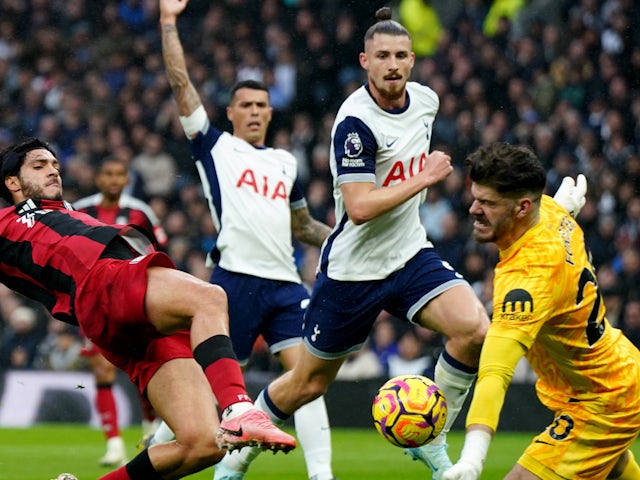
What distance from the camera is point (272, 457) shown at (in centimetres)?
1028

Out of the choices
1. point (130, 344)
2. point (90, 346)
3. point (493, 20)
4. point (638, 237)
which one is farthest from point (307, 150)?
point (130, 344)

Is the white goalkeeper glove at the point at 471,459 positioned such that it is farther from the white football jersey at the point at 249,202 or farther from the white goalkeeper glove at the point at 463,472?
the white football jersey at the point at 249,202

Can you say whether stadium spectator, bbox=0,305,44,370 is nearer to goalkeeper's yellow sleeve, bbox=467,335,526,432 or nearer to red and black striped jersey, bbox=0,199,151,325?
red and black striped jersey, bbox=0,199,151,325

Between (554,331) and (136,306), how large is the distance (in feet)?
6.35

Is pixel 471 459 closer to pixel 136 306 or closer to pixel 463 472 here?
pixel 463 472

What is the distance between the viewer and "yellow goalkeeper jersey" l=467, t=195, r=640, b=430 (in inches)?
188

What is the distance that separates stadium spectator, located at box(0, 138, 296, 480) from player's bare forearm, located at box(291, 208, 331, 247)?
234cm

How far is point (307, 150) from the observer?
16.2 metres

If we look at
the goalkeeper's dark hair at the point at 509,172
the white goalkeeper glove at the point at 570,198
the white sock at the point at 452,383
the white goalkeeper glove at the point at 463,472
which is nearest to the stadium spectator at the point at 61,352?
the white sock at the point at 452,383

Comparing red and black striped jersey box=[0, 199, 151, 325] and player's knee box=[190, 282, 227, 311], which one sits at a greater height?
red and black striped jersey box=[0, 199, 151, 325]

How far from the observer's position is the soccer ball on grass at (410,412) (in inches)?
218

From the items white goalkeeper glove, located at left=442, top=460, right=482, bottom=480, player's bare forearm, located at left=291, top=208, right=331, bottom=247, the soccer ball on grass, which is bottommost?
the soccer ball on grass

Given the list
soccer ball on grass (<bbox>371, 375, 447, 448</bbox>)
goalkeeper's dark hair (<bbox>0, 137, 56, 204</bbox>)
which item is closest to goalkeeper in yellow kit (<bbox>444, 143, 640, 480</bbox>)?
soccer ball on grass (<bbox>371, 375, 447, 448</bbox>)

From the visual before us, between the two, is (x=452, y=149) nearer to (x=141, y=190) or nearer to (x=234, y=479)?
(x=141, y=190)
